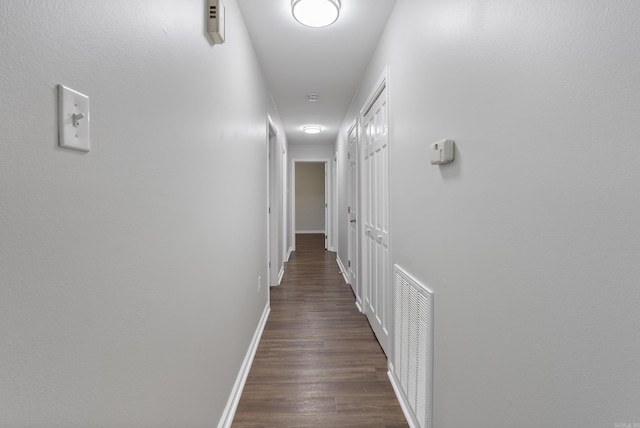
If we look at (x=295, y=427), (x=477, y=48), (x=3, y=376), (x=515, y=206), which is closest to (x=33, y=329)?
(x=3, y=376)

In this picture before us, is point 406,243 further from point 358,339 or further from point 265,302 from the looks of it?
point 265,302

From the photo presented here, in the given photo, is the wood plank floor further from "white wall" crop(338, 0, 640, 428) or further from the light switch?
the light switch

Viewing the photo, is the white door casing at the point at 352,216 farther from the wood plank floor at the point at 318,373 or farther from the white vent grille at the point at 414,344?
the white vent grille at the point at 414,344

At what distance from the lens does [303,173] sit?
10.1m

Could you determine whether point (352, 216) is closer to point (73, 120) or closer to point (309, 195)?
point (73, 120)

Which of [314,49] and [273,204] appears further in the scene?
[273,204]

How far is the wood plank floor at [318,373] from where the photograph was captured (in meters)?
1.72

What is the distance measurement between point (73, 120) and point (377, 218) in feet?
7.27

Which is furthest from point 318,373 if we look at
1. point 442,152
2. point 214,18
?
point 214,18

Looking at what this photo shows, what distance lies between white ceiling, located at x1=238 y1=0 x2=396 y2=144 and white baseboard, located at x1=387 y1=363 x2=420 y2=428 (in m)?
2.35

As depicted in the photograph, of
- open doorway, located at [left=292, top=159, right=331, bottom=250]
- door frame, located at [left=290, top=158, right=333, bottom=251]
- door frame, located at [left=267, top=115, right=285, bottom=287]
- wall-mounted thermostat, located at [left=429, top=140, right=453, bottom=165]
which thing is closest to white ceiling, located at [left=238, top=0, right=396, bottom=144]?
door frame, located at [left=267, top=115, right=285, bottom=287]

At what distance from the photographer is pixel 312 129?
527 centimetres

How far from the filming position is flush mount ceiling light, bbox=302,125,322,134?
5.15 m

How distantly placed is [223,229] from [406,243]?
3.32ft
